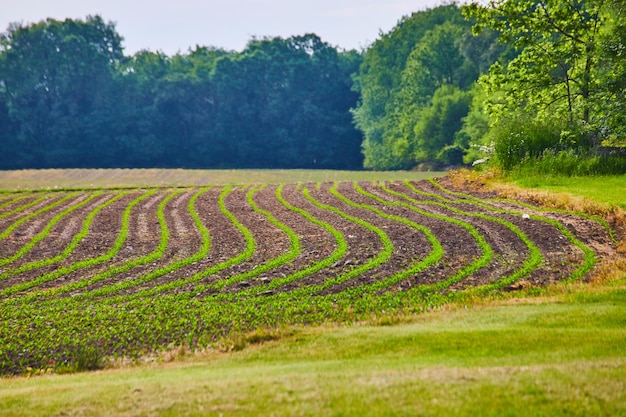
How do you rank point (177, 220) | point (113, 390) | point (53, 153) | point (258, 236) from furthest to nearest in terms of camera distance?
point (53, 153), point (177, 220), point (258, 236), point (113, 390)

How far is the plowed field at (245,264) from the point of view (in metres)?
12.5

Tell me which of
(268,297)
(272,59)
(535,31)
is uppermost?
(272,59)

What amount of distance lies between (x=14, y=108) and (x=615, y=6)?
8900 centimetres

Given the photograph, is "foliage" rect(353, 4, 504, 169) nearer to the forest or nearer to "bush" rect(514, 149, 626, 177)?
the forest

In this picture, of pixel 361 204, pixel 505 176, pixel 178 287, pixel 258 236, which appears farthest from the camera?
pixel 505 176

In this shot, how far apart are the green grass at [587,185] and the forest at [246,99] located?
38.2 metres

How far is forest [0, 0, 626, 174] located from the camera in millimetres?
77688

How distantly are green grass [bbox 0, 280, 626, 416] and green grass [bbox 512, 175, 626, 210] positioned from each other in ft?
40.9

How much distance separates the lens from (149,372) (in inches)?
382

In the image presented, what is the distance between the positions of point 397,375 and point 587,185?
21685mm

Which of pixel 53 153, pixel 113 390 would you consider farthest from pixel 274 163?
pixel 113 390

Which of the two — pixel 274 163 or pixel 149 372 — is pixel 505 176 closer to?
pixel 149 372

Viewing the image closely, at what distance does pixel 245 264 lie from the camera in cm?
1752

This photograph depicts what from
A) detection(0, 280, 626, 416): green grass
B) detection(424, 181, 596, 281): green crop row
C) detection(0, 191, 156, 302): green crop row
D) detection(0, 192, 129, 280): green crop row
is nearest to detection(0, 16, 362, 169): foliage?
detection(0, 192, 129, 280): green crop row
